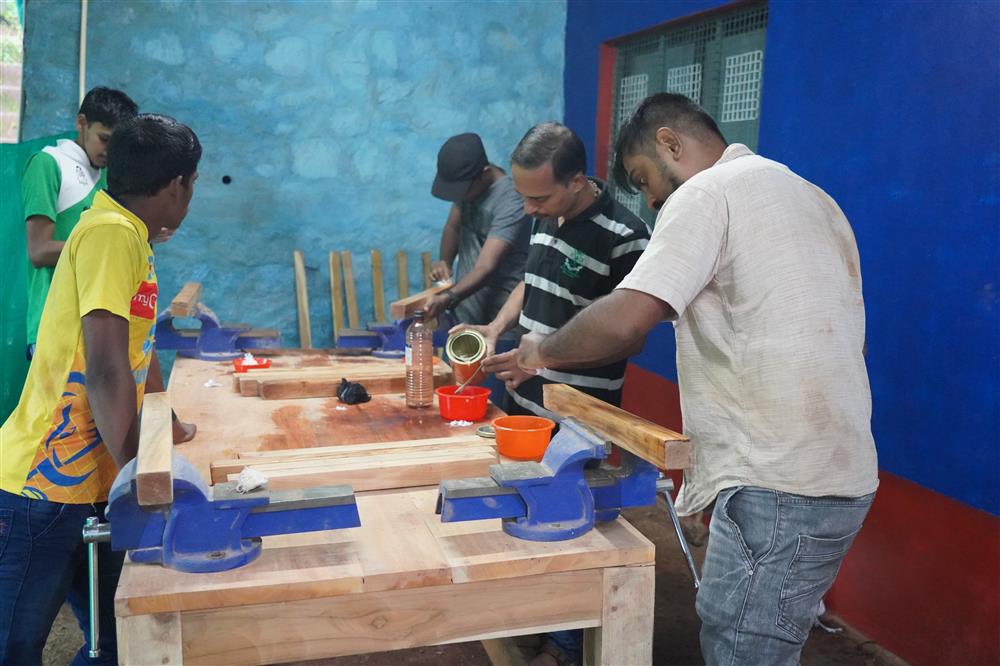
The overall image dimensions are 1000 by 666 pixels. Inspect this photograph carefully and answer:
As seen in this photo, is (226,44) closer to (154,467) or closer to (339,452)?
(339,452)

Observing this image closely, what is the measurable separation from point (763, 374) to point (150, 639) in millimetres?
1171

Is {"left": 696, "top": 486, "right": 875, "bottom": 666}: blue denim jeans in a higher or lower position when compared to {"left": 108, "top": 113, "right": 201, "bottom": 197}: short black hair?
lower

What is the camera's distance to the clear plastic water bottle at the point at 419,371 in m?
2.70

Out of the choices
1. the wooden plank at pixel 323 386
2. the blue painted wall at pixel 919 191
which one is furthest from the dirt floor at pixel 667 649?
the wooden plank at pixel 323 386

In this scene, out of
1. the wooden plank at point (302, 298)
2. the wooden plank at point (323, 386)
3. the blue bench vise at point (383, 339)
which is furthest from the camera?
the wooden plank at point (302, 298)

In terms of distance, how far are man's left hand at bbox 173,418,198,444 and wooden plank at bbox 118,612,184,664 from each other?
2.93 ft

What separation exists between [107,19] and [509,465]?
4459 mm

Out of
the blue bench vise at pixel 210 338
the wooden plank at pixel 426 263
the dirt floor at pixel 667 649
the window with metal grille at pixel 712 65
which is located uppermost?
the window with metal grille at pixel 712 65

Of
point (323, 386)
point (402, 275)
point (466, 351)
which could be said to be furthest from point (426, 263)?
point (466, 351)

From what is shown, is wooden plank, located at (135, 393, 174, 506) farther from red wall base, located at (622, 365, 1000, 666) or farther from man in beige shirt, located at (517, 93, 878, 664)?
red wall base, located at (622, 365, 1000, 666)

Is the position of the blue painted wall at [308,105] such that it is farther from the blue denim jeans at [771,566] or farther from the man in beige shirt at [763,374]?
the blue denim jeans at [771,566]

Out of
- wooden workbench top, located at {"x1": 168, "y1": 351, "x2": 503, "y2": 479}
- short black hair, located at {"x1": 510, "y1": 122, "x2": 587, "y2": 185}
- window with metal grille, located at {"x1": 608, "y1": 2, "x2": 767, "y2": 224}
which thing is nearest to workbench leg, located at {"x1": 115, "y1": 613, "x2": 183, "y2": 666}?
wooden workbench top, located at {"x1": 168, "y1": 351, "x2": 503, "y2": 479}

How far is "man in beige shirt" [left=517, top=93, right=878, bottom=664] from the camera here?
162 centimetres

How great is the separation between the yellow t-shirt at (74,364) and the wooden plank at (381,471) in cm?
32
